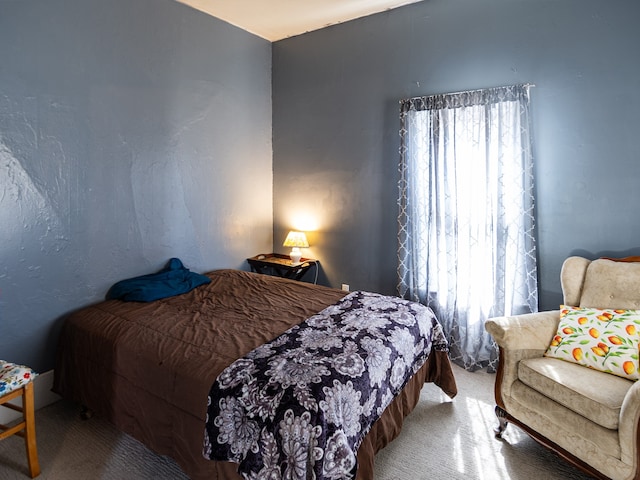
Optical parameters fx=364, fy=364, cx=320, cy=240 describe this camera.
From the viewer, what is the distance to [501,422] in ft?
6.94

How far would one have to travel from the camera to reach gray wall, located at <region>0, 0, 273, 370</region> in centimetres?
226

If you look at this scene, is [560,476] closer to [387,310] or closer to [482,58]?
[387,310]

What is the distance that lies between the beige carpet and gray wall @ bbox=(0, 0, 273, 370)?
544 mm

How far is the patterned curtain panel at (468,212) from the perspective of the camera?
108 inches

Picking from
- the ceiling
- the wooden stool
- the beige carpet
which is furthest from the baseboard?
the ceiling

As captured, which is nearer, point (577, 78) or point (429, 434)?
point (429, 434)

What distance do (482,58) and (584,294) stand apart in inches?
75.8

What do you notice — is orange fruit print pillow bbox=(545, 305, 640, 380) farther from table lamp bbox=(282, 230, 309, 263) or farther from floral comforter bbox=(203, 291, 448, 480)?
table lamp bbox=(282, 230, 309, 263)

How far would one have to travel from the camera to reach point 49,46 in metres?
2.35

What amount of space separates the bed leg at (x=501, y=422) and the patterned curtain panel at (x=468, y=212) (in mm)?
845

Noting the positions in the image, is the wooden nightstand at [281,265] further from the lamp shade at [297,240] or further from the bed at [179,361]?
the bed at [179,361]

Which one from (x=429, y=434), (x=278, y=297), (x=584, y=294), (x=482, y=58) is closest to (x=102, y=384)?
(x=278, y=297)

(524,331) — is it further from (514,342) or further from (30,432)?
(30,432)

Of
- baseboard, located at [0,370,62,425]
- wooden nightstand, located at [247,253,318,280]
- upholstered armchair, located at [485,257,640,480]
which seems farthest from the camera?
wooden nightstand, located at [247,253,318,280]
